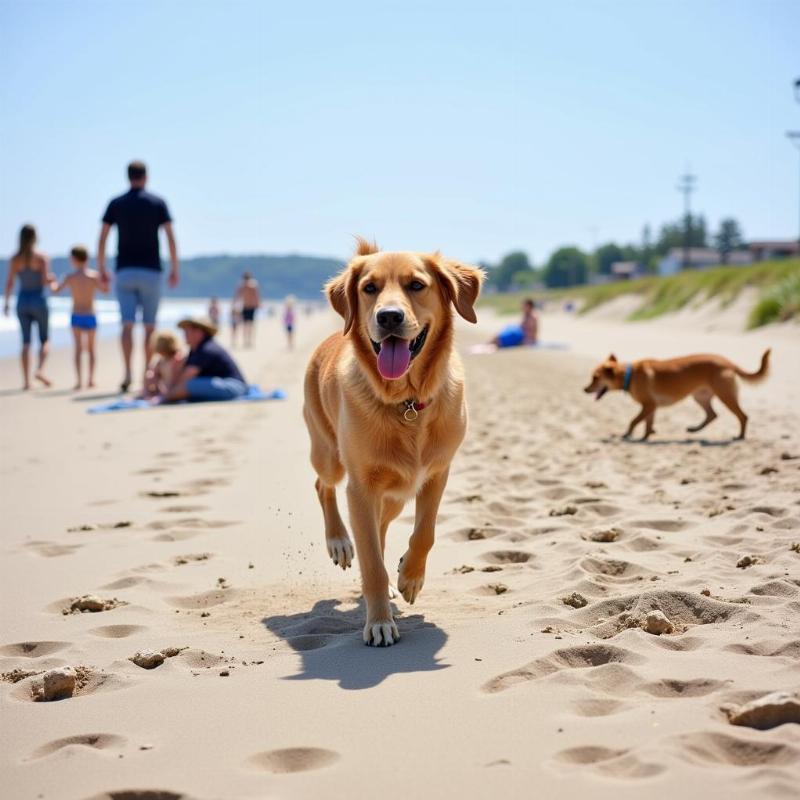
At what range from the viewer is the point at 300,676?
11.1ft

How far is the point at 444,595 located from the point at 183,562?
Result: 148 cm

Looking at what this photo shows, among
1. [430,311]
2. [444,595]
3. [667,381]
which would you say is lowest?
[444,595]

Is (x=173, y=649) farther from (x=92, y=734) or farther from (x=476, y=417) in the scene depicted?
(x=476, y=417)

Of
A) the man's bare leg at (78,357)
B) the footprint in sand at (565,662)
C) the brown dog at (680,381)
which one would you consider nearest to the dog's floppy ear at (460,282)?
the footprint in sand at (565,662)

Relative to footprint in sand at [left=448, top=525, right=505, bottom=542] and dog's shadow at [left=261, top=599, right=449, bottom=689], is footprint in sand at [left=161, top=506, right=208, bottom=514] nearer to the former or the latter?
footprint in sand at [left=448, top=525, right=505, bottom=542]

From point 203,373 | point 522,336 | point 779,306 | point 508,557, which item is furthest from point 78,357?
point 779,306

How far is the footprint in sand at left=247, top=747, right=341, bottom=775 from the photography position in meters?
2.62

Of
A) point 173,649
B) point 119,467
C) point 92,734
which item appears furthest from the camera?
point 119,467

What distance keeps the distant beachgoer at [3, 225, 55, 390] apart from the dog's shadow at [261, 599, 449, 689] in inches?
433

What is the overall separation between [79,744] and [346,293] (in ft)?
8.15

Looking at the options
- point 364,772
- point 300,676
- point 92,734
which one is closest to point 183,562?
point 300,676

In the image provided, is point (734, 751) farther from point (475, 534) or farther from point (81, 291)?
point (81, 291)

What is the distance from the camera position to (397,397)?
417cm

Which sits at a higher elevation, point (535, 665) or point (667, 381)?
point (667, 381)
